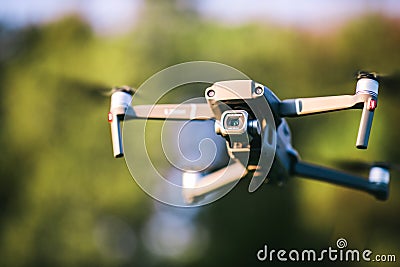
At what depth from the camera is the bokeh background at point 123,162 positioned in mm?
7773

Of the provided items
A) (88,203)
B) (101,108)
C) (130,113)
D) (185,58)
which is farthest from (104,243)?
(130,113)

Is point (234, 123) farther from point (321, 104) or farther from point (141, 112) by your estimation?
point (141, 112)

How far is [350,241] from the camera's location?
24.2 feet

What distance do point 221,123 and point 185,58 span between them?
6.32 m

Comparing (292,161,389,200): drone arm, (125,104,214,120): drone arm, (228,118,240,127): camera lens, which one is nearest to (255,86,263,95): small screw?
(228,118,240,127): camera lens

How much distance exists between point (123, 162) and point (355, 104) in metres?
6.14

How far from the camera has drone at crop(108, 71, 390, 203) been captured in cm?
281

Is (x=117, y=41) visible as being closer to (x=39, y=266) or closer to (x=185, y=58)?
(x=185, y=58)

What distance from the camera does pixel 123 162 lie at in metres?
8.82

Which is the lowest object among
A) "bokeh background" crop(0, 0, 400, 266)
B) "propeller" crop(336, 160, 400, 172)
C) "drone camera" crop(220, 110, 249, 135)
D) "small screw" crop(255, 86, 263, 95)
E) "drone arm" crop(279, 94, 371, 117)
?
"drone camera" crop(220, 110, 249, 135)

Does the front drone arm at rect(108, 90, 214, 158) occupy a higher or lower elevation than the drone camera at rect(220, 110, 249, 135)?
higher

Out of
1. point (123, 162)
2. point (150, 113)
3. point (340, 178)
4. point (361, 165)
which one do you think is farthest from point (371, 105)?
point (123, 162)

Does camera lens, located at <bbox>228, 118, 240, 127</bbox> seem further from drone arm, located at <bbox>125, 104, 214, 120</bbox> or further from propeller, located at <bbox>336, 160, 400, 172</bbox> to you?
propeller, located at <bbox>336, 160, 400, 172</bbox>

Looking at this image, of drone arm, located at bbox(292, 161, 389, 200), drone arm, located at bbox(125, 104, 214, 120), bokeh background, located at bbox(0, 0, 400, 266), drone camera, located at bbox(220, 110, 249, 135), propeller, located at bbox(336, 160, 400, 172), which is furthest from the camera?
bokeh background, located at bbox(0, 0, 400, 266)
